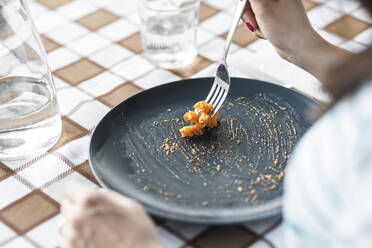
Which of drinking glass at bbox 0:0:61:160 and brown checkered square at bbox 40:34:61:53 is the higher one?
drinking glass at bbox 0:0:61:160

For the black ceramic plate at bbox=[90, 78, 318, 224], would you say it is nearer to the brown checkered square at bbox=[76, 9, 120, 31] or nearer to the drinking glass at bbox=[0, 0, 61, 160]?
the drinking glass at bbox=[0, 0, 61, 160]

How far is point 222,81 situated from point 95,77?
11.7 inches

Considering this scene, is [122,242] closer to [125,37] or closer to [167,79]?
[167,79]

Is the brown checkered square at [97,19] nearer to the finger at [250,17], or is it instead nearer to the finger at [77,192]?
the finger at [250,17]

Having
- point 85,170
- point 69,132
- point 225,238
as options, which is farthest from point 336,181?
point 69,132

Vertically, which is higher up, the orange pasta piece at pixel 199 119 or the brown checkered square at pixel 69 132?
the orange pasta piece at pixel 199 119

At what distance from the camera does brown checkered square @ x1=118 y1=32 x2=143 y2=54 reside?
1.23m

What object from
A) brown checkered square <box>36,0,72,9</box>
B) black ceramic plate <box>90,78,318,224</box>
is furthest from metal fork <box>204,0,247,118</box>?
brown checkered square <box>36,0,72,9</box>

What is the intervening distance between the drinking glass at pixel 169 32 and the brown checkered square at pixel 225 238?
0.50 metres

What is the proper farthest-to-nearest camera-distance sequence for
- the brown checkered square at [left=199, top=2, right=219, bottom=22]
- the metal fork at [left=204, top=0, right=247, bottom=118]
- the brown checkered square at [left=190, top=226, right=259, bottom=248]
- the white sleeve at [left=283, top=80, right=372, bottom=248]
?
the brown checkered square at [left=199, top=2, right=219, bottom=22], the metal fork at [left=204, top=0, right=247, bottom=118], the brown checkered square at [left=190, top=226, right=259, bottom=248], the white sleeve at [left=283, top=80, right=372, bottom=248]

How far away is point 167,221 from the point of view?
0.77 m

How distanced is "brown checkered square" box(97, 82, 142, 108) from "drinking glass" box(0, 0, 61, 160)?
0.49 feet

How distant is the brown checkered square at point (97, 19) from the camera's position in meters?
1.32

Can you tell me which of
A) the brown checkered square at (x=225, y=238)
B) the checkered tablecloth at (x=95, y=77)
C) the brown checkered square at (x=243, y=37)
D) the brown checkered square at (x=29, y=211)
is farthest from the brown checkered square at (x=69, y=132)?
the brown checkered square at (x=243, y=37)
